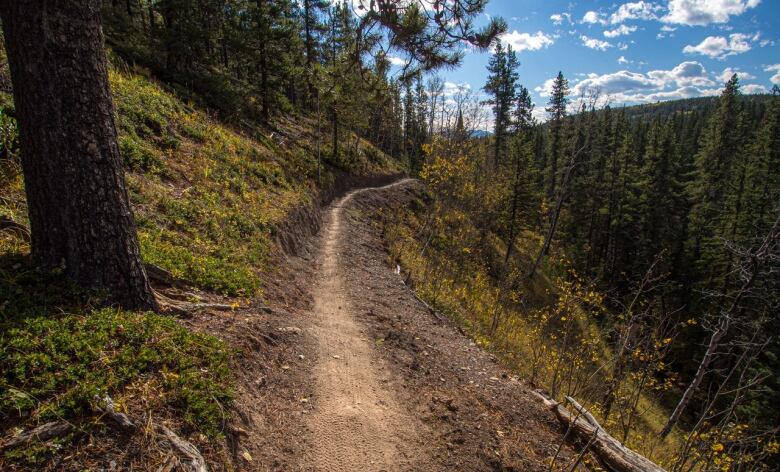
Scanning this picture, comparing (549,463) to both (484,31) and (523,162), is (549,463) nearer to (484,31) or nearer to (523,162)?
(484,31)

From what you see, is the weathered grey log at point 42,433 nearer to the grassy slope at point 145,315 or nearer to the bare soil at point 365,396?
the grassy slope at point 145,315

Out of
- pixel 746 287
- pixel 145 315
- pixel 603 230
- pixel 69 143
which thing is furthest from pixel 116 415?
pixel 603 230

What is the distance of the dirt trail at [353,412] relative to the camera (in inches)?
177

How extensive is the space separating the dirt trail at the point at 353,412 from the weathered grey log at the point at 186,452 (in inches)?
57.6

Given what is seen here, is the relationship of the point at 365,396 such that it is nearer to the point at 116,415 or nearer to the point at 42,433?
the point at 116,415

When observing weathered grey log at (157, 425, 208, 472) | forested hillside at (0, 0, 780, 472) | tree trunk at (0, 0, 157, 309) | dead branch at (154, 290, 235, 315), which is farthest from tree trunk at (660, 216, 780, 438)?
tree trunk at (0, 0, 157, 309)

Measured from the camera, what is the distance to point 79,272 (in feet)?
12.5

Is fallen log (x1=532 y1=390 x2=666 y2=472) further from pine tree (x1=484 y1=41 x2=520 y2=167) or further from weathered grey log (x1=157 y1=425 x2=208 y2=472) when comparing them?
pine tree (x1=484 y1=41 x2=520 y2=167)

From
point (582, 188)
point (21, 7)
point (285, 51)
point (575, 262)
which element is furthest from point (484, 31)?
point (582, 188)

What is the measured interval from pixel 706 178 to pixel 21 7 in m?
49.8

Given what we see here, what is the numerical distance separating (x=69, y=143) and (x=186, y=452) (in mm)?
2924

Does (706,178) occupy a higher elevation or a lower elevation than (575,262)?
higher

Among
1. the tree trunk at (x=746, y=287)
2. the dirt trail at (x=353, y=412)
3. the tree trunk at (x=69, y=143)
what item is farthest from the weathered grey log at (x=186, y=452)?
the tree trunk at (x=746, y=287)

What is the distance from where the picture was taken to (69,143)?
138 inches
